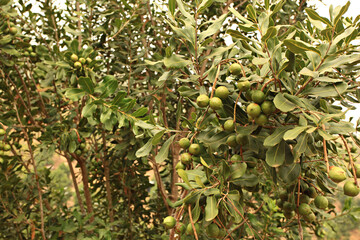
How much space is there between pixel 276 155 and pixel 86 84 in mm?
820

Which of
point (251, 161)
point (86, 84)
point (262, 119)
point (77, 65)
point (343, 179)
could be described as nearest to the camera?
point (343, 179)

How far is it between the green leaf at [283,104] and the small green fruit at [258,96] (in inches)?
2.1

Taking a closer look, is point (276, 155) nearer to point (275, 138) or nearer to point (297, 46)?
point (275, 138)

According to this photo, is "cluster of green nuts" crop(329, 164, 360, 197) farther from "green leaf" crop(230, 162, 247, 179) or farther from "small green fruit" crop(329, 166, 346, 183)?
"green leaf" crop(230, 162, 247, 179)

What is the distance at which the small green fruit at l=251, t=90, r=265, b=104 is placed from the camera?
725 millimetres

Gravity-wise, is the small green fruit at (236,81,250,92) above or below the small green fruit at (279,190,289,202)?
above

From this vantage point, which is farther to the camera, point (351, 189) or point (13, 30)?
point (13, 30)

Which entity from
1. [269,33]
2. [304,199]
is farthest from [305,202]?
[269,33]

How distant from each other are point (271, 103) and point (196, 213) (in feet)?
1.19

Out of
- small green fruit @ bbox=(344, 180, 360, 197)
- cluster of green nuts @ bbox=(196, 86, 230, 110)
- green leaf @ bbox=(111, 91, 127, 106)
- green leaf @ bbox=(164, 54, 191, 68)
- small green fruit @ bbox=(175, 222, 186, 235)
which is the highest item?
green leaf @ bbox=(164, 54, 191, 68)

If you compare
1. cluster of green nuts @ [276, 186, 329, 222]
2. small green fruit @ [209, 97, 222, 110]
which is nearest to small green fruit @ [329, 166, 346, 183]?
cluster of green nuts @ [276, 186, 329, 222]

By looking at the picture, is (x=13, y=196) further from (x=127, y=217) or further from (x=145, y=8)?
(x=145, y=8)

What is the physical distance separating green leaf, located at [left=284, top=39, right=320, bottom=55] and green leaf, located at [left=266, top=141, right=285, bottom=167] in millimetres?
240

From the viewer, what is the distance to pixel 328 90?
0.70 m
